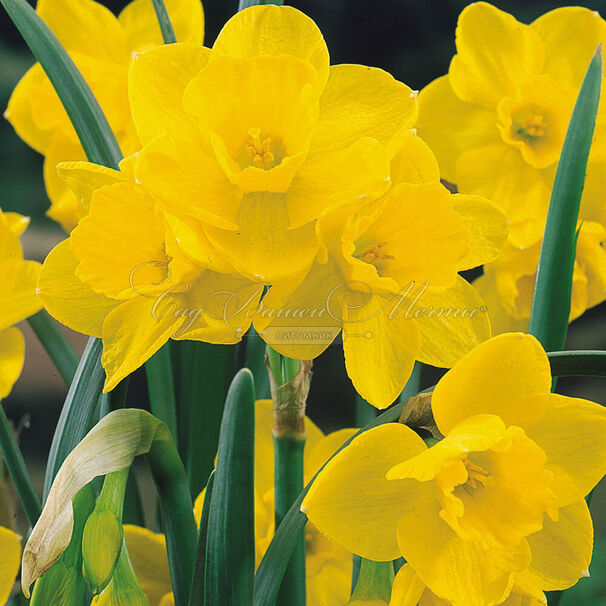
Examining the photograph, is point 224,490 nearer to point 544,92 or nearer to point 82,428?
point 82,428

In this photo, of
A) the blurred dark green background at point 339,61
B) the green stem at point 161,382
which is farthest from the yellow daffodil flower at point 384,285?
the blurred dark green background at point 339,61

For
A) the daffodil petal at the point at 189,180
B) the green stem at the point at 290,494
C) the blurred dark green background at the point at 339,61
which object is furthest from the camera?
the blurred dark green background at the point at 339,61

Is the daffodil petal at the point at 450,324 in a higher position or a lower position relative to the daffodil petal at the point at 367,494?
higher

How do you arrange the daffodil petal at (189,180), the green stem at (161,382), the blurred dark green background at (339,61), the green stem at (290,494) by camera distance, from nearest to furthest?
the daffodil petal at (189,180), the green stem at (290,494), the green stem at (161,382), the blurred dark green background at (339,61)

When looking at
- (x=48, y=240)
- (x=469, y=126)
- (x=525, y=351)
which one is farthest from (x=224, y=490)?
(x=48, y=240)

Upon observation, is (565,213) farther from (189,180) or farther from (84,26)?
(84,26)

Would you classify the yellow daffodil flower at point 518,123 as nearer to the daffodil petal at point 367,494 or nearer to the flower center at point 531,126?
the flower center at point 531,126
